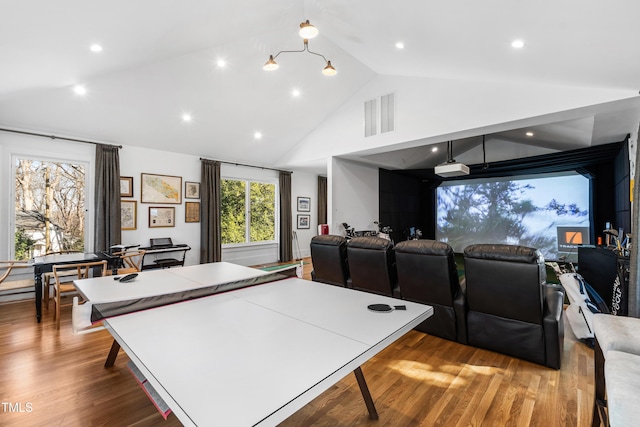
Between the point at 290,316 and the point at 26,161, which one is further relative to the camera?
the point at 26,161

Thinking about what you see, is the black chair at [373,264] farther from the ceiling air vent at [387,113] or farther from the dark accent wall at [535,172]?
the dark accent wall at [535,172]

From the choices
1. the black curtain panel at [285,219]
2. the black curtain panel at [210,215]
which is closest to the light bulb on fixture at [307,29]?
the black curtain panel at [210,215]

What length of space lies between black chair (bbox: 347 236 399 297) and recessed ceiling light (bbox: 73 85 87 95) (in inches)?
175

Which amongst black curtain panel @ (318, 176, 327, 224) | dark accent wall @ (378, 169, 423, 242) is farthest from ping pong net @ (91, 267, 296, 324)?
black curtain panel @ (318, 176, 327, 224)

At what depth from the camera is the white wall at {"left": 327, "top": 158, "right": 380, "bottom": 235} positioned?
6922 mm

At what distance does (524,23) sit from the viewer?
2.63m

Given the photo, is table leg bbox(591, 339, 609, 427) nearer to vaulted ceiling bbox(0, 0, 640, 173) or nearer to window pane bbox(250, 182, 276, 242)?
vaulted ceiling bbox(0, 0, 640, 173)

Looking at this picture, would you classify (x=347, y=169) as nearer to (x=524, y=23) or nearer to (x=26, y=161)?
(x=524, y=23)

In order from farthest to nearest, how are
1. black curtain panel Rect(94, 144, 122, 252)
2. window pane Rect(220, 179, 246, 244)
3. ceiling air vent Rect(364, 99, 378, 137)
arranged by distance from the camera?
window pane Rect(220, 179, 246, 244) → ceiling air vent Rect(364, 99, 378, 137) → black curtain panel Rect(94, 144, 122, 252)

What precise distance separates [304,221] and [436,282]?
6.47 metres

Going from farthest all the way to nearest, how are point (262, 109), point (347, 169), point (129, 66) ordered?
1. point (347, 169)
2. point (262, 109)
3. point (129, 66)

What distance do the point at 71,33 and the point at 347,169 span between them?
17.9 ft

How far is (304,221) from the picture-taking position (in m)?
9.22

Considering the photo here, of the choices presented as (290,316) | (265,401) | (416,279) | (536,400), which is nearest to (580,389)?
(536,400)
